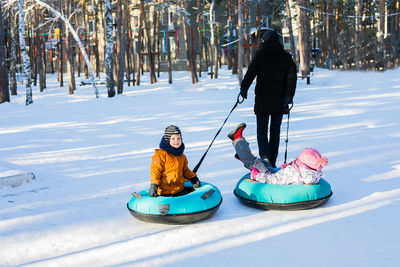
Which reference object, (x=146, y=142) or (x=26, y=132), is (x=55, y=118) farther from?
(x=146, y=142)

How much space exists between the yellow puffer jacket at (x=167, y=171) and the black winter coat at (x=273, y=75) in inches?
79.7

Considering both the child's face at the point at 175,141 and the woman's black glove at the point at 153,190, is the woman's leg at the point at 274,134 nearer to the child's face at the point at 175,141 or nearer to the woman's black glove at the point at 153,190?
the child's face at the point at 175,141

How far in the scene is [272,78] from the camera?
20.2 ft

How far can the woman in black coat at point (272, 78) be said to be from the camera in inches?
240

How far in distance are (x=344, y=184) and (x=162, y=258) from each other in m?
3.16

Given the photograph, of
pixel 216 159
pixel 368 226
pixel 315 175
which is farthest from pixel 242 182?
pixel 216 159

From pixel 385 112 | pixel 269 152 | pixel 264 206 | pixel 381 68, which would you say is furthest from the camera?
pixel 381 68

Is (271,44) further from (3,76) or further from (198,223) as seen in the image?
(3,76)

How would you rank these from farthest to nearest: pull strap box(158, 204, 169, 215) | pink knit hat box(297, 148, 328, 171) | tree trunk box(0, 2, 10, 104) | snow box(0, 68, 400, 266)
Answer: tree trunk box(0, 2, 10, 104) → pink knit hat box(297, 148, 328, 171) → pull strap box(158, 204, 169, 215) → snow box(0, 68, 400, 266)

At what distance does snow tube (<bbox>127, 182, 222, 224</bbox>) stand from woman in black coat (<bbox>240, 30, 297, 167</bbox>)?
2165mm

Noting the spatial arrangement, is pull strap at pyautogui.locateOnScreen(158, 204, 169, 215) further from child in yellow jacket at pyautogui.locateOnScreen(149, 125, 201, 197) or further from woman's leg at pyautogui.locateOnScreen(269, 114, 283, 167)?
woman's leg at pyautogui.locateOnScreen(269, 114, 283, 167)

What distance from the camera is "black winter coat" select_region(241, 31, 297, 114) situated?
6094 millimetres

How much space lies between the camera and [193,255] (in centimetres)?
358

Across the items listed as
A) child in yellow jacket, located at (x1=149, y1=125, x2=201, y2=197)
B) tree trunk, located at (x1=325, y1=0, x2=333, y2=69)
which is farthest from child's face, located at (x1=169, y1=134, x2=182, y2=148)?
tree trunk, located at (x1=325, y1=0, x2=333, y2=69)
